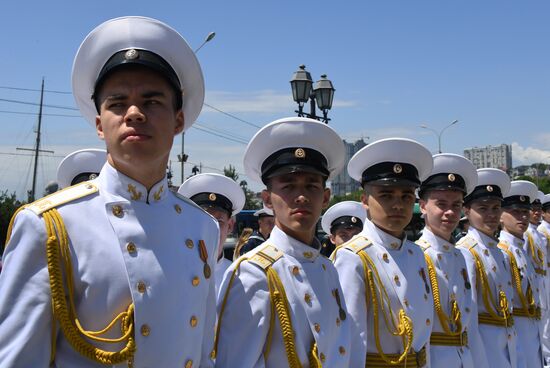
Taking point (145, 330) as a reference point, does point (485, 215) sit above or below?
above

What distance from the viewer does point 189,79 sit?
2688 mm

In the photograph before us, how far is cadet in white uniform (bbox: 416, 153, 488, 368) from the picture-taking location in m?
4.45

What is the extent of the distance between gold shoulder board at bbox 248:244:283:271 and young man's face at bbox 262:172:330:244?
137 mm

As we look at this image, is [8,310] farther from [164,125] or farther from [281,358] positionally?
[281,358]

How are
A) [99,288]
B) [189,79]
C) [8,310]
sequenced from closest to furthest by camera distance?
1. [8,310]
2. [99,288]
3. [189,79]

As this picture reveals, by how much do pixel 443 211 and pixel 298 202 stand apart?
241 centimetres

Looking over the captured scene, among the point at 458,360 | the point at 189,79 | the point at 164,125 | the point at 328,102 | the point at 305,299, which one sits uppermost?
the point at 328,102

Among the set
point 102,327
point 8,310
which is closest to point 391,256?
point 102,327

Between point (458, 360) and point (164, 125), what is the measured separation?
3.17 meters

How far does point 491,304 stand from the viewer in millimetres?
5449

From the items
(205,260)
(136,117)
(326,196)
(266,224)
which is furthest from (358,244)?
(266,224)

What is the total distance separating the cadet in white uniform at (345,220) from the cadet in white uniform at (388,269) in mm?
2975

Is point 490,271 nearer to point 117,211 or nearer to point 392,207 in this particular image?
point 392,207

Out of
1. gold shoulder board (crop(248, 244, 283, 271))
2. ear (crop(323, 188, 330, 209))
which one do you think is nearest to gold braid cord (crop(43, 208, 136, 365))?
gold shoulder board (crop(248, 244, 283, 271))
